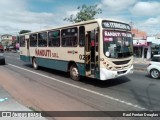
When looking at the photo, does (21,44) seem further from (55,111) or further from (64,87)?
(55,111)

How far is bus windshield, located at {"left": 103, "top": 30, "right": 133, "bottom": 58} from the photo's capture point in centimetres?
1080

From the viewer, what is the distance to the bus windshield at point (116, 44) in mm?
10805

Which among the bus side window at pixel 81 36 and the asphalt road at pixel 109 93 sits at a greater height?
the bus side window at pixel 81 36

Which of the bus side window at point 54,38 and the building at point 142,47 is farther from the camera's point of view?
the building at point 142,47

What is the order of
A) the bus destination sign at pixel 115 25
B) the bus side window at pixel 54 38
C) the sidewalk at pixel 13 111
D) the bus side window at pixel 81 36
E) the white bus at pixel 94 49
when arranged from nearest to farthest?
the sidewalk at pixel 13 111, the white bus at pixel 94 49, the bus destination sign at pixel 115 25, the bus side window at pixel 81 36, the bus side window at pixel 54 38

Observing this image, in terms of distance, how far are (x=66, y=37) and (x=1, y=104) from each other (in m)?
6.85

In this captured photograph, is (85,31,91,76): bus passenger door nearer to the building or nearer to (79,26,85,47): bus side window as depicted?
(79,26,85,47): bus side window

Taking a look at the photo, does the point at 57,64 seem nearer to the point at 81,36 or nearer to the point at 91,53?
the point at 81,36

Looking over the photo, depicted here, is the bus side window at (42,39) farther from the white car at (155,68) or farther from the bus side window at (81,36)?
the white car at (155,68)

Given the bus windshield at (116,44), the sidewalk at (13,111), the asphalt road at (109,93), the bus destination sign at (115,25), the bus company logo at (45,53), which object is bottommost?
the asphalt road at (109,93)

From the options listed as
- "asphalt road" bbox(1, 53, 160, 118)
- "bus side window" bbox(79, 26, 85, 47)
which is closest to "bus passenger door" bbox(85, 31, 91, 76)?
"bus side window" bbox(79, 26, 85, 47)

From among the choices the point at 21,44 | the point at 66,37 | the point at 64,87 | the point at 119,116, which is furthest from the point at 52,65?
the point at 119,116

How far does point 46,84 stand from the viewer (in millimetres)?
12273

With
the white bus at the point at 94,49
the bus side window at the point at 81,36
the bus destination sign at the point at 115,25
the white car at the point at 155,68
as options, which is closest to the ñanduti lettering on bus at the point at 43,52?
the white bus at the point at 94,49
